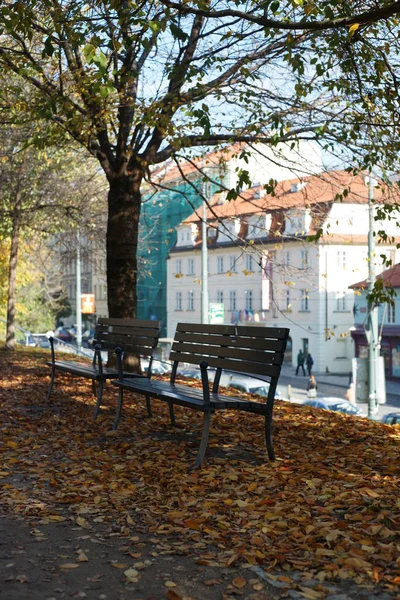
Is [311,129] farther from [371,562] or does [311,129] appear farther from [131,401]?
[371,562]

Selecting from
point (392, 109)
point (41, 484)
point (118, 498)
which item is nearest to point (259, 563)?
point (118, 498)

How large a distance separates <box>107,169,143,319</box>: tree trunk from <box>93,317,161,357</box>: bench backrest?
199 cm

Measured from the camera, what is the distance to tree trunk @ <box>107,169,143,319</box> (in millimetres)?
12609

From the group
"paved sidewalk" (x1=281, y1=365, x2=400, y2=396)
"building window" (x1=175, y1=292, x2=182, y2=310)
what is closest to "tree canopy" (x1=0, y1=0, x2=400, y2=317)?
"paved sidewalk" (x1=281, y1=365, x2=400, y2=396)

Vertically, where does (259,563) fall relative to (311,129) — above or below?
below

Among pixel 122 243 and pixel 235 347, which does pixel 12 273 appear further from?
pixel 235 347

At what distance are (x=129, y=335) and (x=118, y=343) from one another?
379 mm

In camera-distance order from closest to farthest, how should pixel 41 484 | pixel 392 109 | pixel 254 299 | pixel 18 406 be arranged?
1. pixel 41 484
2. pixel 392 109
3. pixel 18 406
4. pixel 254 299

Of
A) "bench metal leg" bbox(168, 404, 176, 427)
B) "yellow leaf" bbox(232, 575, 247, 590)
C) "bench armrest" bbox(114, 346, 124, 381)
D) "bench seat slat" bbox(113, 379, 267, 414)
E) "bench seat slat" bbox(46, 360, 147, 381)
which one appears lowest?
"yellow leaf" bbox(232, 575, 247, 590)

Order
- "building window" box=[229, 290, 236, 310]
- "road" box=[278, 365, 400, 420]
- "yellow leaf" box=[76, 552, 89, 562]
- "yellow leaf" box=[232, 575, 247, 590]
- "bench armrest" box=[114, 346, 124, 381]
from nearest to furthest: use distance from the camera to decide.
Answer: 1. "yellow leaf" box=[232, 575, 247, 590]
2. "yellow leaf" box=[76, 552, 89, 562]
3. "bench armrest" box=[114, 346, 124, 381]
4. "road" box=[278, 365, 400, 420]
5. "building window" box=[229, 290, 236, 310]

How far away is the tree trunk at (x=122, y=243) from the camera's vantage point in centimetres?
1261

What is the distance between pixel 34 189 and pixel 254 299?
44.9 m

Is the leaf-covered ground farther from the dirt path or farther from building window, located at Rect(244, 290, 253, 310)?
building window, located at Rect(244, 290, 253, 310)

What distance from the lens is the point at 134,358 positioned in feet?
42.3
